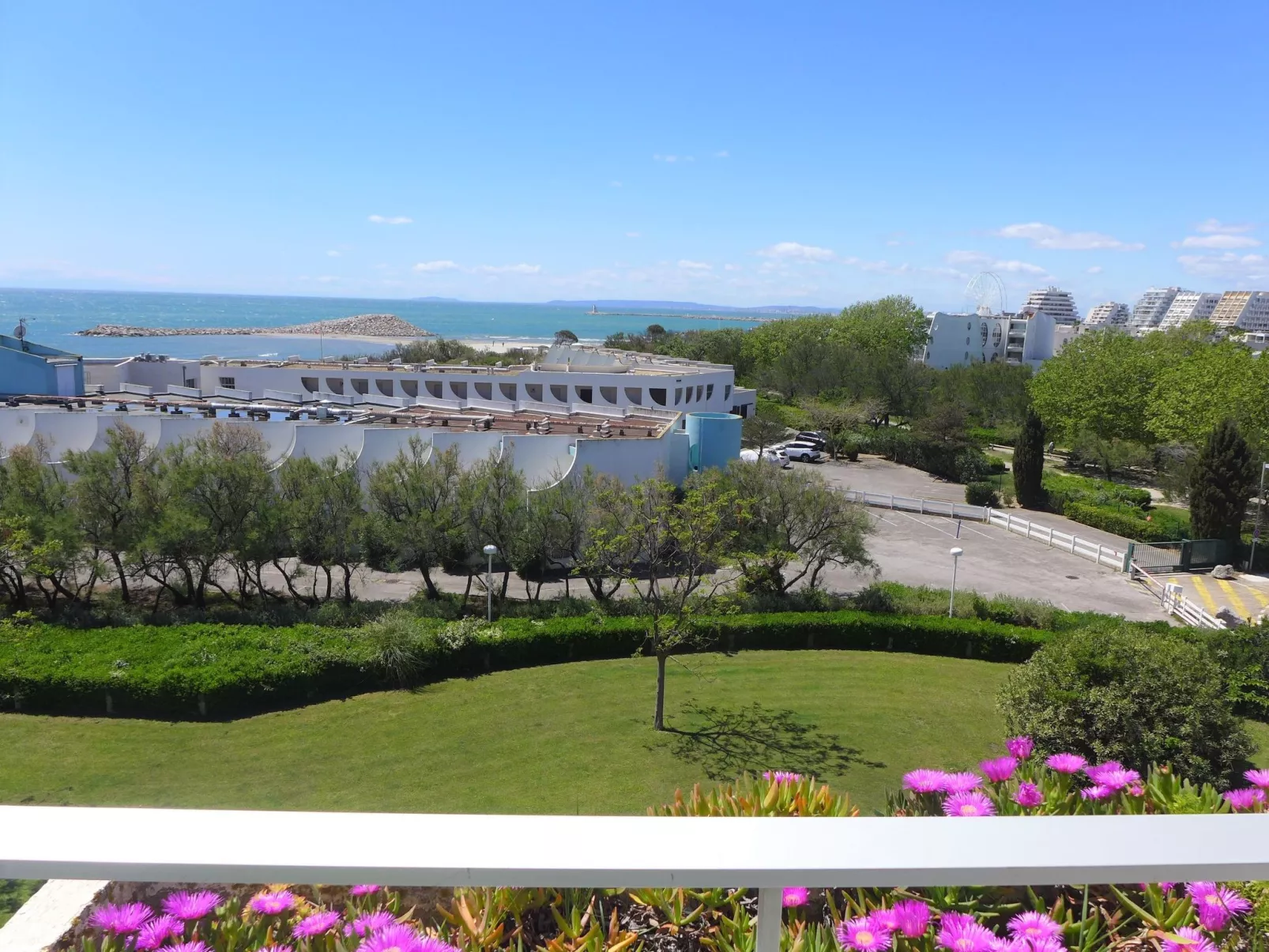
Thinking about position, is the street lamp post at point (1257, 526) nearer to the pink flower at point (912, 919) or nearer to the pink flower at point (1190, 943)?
the pink flower at point (1190, 943)

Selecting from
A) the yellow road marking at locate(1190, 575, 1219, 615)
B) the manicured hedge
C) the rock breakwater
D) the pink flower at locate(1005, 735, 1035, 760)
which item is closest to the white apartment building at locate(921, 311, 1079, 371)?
the yellow road marking at locate(1190, 575, 1219, 615)

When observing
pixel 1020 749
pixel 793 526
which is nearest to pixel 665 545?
pixel 793 526

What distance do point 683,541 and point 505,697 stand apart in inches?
196

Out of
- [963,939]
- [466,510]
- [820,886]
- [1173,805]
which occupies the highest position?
[820,886]

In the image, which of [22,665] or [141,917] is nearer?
[141,917]

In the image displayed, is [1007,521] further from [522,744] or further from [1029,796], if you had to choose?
[1029,796]

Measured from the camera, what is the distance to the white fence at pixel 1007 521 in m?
30.3

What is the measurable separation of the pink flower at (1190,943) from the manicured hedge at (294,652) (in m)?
15.9

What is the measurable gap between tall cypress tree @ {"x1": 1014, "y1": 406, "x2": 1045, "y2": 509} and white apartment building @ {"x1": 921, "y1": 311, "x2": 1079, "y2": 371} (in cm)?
5795

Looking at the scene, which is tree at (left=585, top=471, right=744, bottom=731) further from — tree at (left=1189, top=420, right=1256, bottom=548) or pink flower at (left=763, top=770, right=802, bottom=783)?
tree at (left=1189, top=420, right=1256, bottom=548)

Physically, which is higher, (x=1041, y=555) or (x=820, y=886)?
(x=820, y=886)

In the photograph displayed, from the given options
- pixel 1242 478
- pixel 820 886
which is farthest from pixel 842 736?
pixel 1242 478

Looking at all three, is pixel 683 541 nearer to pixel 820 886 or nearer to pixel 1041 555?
pixel 820 886

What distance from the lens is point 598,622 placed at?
810 inches
